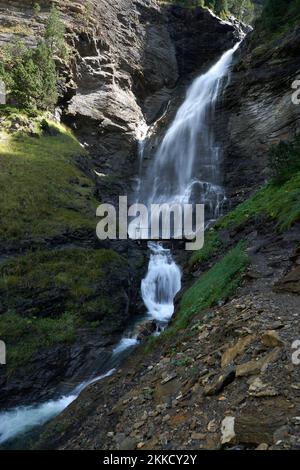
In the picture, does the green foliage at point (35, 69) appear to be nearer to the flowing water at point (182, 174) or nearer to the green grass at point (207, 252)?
A: the flowing water at point (182, 174)

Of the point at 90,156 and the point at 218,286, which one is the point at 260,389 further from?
the point at 90,156

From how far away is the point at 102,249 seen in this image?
781 inches

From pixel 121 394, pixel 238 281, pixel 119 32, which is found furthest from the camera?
pixel 119 32

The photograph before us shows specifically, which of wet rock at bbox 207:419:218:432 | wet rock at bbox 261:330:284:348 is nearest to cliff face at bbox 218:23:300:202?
wet rock at bbox 261:330:284:348

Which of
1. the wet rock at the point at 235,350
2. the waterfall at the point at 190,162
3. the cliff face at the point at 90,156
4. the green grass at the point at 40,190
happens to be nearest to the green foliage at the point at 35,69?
the cliff face at the point at 90,156

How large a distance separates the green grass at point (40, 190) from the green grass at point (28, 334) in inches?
201

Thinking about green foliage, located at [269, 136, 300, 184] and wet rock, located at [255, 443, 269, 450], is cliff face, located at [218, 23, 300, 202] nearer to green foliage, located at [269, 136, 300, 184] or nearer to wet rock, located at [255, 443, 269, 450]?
green foliage, located at [269, 136, 300, 184]

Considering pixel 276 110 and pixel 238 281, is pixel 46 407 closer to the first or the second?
pixel 238 281

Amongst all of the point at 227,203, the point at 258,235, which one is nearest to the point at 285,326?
the point at 258,235

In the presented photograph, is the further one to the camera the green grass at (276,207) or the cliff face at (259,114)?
the cliff face at (259,114)

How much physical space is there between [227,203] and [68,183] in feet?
40.1

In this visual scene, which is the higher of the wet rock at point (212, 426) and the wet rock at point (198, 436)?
the wet rock at point (212, 426)

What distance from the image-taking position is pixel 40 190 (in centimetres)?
2245

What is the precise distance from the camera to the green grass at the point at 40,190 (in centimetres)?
1952
